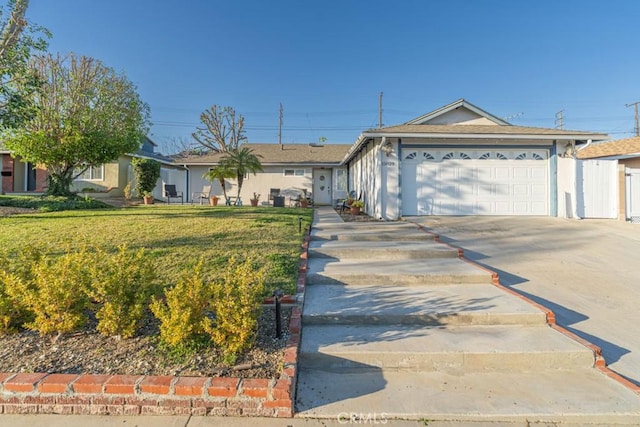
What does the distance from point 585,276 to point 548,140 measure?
6431 mm

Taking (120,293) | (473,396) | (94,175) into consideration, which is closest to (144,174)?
(94,175)

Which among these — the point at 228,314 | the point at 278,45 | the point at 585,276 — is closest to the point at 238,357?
the point at 228,314

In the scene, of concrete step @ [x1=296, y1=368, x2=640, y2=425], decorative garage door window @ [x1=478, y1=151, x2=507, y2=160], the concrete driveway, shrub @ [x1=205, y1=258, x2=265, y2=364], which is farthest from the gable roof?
shrub @ [x1=205, y1=258, x2=265, y2=364]

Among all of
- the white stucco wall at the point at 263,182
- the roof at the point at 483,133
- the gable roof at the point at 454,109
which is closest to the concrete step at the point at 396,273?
the roof at the point at 483,133

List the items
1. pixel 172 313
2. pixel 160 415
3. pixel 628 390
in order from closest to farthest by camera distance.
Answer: pixel 160 415, pixel 628 390, pixel 172 313

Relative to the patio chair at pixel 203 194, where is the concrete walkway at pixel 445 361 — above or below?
below

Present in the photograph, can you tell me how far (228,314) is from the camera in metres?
2.61

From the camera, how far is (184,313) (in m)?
2.56

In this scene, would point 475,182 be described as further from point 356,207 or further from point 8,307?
point 8,307

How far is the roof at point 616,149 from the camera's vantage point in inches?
466

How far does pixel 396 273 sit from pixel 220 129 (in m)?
25.9

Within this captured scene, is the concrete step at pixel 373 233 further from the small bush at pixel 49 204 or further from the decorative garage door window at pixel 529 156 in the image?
the small bush at pixel 49 204

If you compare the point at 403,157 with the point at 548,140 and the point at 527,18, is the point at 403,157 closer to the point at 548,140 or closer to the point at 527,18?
the point at 548,140

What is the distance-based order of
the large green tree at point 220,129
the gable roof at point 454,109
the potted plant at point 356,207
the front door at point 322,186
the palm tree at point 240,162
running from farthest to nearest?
the large green tree at point 220,129
the front door at point 322,186
the palm tree at point 240,162
the gable roof at point 454,109
the potted plant at point 356,207
